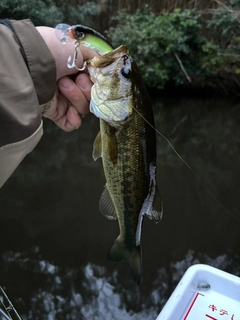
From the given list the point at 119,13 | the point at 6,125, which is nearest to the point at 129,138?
the point at 6,125

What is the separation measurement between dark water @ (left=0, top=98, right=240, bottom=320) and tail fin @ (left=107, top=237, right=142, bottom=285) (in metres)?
2.19

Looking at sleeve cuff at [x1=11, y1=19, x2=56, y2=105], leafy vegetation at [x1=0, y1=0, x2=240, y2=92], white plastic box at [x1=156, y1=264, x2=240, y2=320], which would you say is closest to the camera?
sleeve cuff at [x1=11, y1=19, x2=56, y2=105]

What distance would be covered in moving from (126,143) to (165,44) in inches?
409

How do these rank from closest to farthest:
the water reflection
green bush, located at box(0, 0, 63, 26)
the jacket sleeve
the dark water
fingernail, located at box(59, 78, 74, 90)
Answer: the jacket sleeve < fingernail, located at box(59, 78, 74, 90) < the water reflection < the dark water < green bush, located at box(0, 0, 63, 26)

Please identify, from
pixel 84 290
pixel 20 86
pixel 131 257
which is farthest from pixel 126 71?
Answer: pixel 84 290

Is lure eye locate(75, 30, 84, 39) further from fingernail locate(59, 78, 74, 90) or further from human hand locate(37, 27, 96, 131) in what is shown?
fingernail locate(59, 78, 74, 90)

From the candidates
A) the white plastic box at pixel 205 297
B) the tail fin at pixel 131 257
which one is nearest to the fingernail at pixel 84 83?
the tail fin at pixel 131 257

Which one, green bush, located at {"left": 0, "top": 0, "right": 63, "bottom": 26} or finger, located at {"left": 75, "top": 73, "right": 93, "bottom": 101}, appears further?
green bush, located at {"left": 0, "top": 0, "right": 63, "bottom": 26}

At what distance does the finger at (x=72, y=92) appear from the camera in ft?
4.82

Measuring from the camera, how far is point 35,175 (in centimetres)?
587

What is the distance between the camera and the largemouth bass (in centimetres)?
134

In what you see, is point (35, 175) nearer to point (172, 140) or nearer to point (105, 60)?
point (172, 140)

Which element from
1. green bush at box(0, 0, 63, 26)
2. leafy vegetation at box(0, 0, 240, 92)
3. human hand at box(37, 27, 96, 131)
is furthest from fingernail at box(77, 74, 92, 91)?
leafy vegetation at box(0, 0, 240, 92)

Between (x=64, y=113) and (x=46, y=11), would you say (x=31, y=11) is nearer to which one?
(x=46, y=11)
